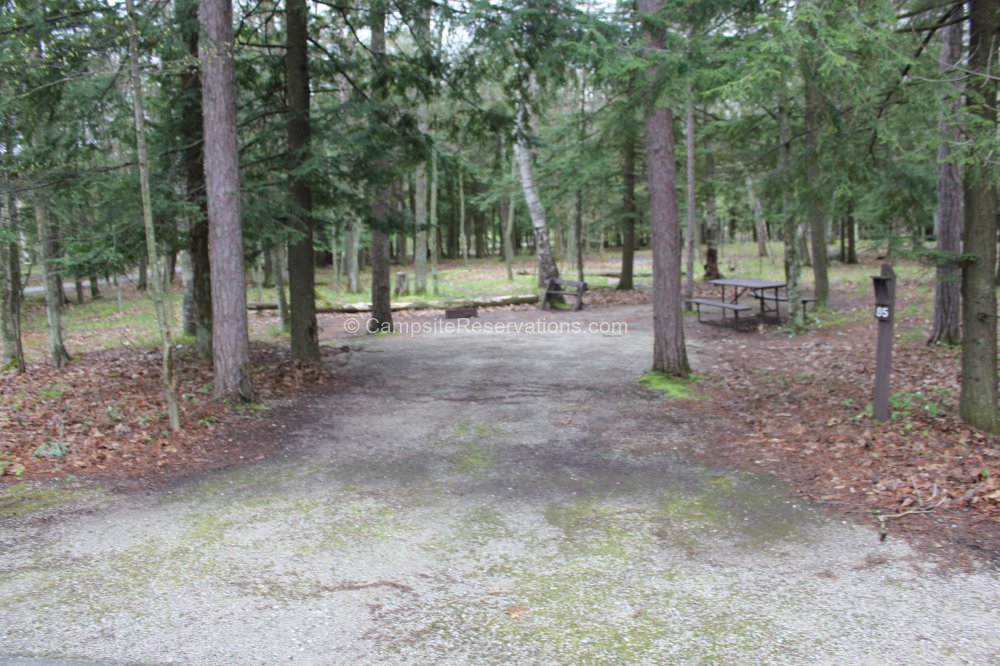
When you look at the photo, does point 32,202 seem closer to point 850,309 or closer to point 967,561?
point 967,561

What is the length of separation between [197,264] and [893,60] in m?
9.14

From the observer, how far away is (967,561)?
4.00 m

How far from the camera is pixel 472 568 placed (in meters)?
4.15

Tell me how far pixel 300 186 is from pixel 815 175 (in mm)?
7163

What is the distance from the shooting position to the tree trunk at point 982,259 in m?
5.60

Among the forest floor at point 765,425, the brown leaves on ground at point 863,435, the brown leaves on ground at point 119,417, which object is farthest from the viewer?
the brown leaves on ground at point 119,417

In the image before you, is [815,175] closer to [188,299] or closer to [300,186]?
[300,186]

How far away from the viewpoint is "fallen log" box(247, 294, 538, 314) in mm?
18414

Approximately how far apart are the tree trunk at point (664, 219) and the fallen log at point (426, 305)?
10141mm

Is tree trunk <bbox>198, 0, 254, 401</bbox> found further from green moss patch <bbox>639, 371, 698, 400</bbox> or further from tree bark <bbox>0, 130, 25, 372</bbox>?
green moss patch <bbox>639, 371, 698, 400</bbox>

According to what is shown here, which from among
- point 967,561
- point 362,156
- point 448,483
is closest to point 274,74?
point 362,156

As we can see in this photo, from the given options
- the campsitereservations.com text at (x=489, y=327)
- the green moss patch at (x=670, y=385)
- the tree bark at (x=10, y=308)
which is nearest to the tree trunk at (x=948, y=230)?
the green moss patch at (x=670, y=385)

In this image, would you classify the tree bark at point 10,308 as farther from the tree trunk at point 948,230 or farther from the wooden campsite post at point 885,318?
the tree trunk at point 948,230

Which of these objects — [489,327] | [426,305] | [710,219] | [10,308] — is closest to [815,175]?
[489,327]
